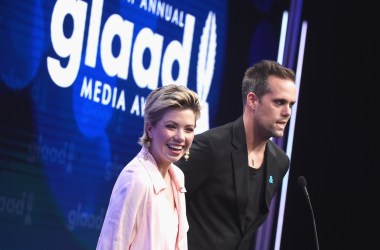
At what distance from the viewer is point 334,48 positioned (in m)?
6.17

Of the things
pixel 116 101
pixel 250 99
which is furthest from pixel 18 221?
pixel 250 99

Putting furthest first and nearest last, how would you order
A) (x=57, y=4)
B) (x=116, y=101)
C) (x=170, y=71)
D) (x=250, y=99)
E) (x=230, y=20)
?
(x=230, y=20) → (x=170, y=71) → (x=116, y=101) → (x=57, y=4) → (x=250, y=99)

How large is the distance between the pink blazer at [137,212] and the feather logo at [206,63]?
7.87 feet

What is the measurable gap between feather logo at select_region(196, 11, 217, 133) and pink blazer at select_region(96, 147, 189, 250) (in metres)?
2.40

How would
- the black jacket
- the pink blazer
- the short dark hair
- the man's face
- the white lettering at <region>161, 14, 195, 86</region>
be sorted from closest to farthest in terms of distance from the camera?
the pink blazer
the black jacket
the man's face
the short dark hair
the white lettering at <region>161, 14, 195, 86</region>

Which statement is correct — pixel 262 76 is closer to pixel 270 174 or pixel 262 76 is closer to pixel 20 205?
pixel 270 174

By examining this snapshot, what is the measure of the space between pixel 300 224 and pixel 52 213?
2.53 meters

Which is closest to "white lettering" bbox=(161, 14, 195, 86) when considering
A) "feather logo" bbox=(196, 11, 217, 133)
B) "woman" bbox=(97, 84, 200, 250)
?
"feather logo" bbox=(196, 11, 217, 133)

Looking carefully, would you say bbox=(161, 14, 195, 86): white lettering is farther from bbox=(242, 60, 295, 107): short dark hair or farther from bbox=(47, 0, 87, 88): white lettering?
bbox=(242, 60, 295, 107): short dark hair

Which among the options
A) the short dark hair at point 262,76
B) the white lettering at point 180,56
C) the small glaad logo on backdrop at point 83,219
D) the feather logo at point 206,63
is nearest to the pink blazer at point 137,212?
the short dark hair at point 262,76

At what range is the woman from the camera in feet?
8.50

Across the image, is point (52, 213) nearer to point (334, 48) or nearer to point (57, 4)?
point (57, 4)

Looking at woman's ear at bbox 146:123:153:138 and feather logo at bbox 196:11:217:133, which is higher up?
feather logo at bbox 196:11:217:133

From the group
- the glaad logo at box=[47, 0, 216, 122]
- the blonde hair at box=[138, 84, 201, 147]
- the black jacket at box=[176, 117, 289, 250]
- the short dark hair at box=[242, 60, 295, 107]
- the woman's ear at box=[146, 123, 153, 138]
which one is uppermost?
the glaad logo at box=[47, 0, 216, 122]
